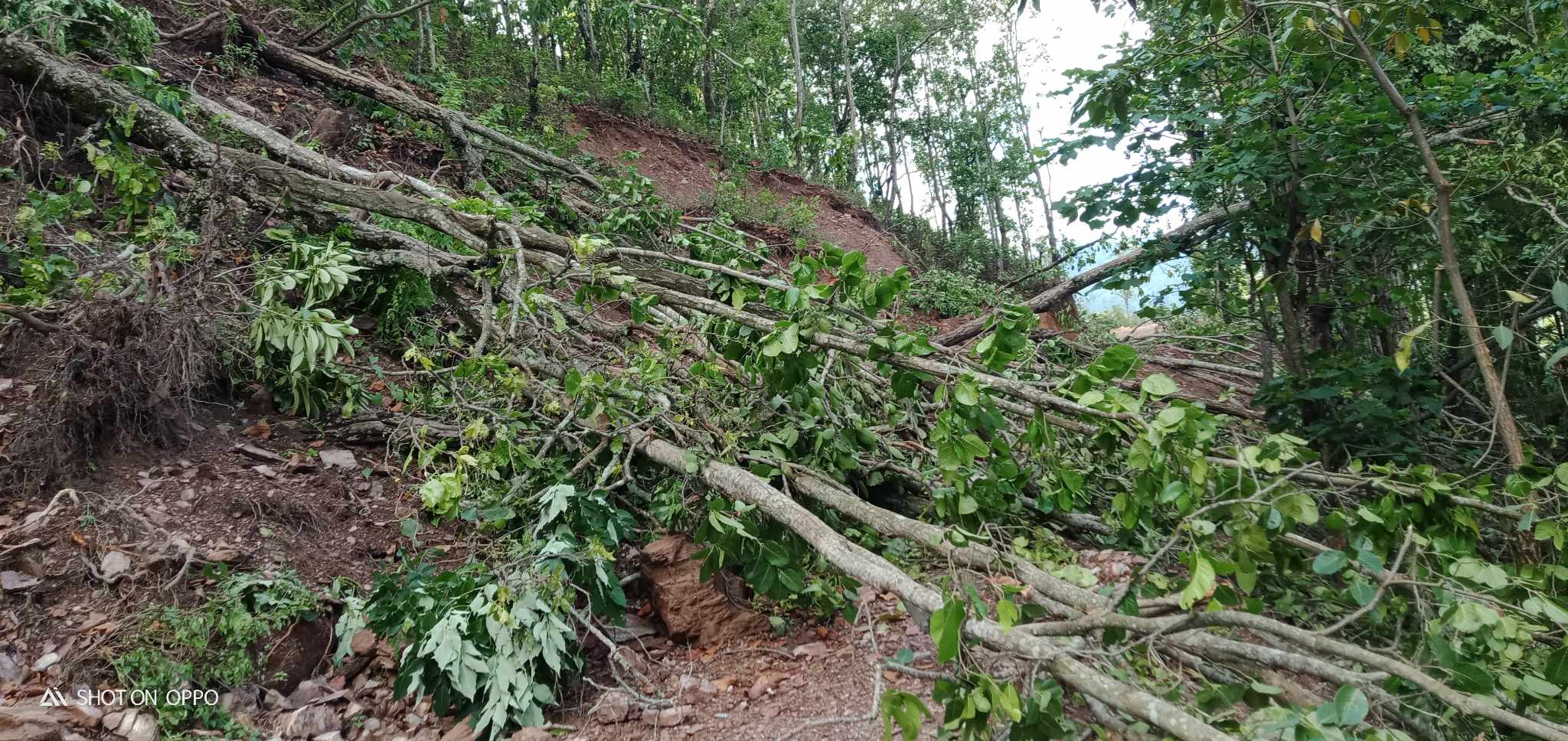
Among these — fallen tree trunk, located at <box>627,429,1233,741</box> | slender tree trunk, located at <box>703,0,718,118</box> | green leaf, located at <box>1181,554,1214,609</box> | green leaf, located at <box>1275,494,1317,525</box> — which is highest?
slender tree trunk, located at <box>703,0,718,118</box>

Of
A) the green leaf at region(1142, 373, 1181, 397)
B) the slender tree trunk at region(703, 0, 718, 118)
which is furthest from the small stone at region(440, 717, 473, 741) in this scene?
the slender tree trunk at region(703, 0, 718, 118)

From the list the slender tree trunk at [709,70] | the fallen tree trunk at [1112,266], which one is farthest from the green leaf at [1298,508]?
the slender tree trunk at [709,70]

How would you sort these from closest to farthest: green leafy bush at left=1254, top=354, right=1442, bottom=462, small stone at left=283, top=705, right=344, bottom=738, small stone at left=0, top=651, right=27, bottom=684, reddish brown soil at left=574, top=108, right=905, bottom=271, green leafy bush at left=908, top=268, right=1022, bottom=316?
small stone at left=0, top=651, right=27, bottom=684 → small stone at left=283, top=705, right=344, bottom=738 → green leafy bush at left=1254, top=354, right=1442, bottom=462 → green leafy bush at left=908, top=268, right=1022, bottom=316 → reddish brown soil at left=574, top=108, right=905, bottom=271

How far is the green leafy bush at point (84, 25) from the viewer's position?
4656 millimetres

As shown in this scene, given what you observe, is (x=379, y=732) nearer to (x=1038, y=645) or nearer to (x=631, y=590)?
(x=631, y=590)

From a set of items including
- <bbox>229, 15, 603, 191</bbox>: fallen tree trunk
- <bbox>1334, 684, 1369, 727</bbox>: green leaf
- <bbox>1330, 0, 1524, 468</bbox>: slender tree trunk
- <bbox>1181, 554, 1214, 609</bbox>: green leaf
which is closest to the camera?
<bbox>1334, 684, 1369, 727</bbox>: green leaf

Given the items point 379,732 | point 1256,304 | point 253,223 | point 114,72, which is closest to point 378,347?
point 253,223

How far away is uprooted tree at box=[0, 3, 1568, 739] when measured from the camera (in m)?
1.59

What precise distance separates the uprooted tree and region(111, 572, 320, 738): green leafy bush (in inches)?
14.2

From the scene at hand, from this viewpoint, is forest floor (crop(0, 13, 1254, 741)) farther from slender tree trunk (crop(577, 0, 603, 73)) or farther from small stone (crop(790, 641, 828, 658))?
slender tree trunk (crop(577, 0, 603, 73))

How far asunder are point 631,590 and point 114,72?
4656 mm

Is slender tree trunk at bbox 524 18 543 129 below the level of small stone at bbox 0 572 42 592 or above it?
above

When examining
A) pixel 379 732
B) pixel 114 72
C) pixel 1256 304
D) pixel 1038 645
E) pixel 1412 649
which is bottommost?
pixel 379 732

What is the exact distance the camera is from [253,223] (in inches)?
172
